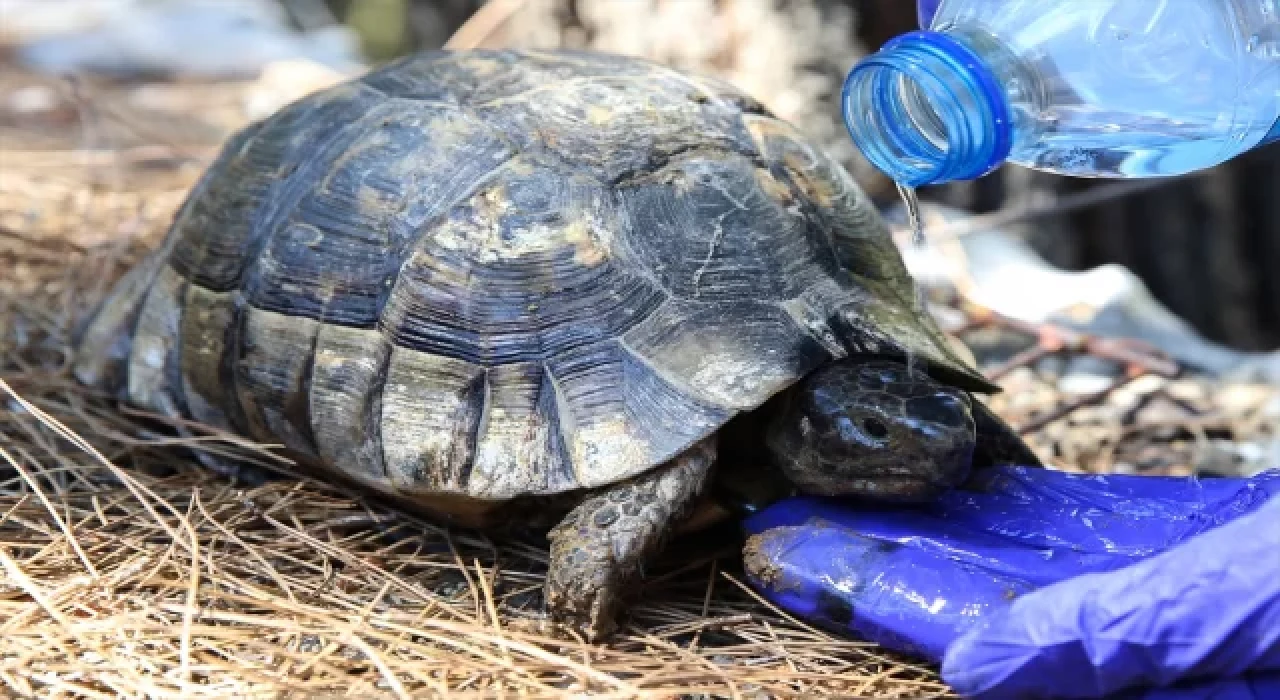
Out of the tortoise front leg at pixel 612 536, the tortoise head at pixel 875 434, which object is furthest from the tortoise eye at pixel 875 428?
the tortoise front leg at pixel 612 536

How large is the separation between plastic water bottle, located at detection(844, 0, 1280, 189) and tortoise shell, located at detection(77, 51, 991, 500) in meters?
0.44

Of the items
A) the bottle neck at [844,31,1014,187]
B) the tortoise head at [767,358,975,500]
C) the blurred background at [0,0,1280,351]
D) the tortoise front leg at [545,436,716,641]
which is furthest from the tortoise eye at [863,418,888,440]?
the blurred background at [0,0,1280,351]

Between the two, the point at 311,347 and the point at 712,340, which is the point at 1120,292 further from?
the point at 311,347

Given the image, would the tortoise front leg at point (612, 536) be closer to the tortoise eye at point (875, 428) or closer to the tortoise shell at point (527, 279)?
the tortoise shell at point (527, 279)

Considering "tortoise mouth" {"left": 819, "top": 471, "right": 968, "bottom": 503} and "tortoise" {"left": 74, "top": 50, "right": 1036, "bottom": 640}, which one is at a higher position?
"tortoise" {"left": 74, "top": 50, "right": 1036, "bottom": 640}

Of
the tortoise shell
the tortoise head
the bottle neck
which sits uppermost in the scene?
the bottle neck

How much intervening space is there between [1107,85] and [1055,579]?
35.9 inches

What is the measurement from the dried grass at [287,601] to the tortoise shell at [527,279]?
193 mm

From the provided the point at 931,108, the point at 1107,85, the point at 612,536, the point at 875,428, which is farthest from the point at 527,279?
the point at 1107,85

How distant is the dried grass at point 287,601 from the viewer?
2131 millimetres

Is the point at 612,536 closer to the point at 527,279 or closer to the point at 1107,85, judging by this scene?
the point at 527,279

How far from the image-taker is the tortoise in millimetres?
2441

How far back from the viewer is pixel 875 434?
2.43 m

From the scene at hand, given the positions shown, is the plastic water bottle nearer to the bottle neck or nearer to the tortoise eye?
the bottle neck
